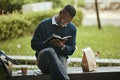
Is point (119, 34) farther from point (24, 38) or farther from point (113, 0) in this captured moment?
point (113, 0)

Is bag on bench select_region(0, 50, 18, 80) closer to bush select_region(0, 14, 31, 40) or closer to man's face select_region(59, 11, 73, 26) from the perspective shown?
man's face select_region(59, 11, 73, 26)

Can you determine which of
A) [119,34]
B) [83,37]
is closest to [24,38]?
[83,37]

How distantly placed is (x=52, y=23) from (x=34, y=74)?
2.58 feet

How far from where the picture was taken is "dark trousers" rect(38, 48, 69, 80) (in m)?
4.85

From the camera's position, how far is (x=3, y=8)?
14234 millimetres

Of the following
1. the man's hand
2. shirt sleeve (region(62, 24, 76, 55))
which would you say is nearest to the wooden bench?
shirt sleeve (region(62, 24, 76, 55))

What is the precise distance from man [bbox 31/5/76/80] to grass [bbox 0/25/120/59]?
2912 mm

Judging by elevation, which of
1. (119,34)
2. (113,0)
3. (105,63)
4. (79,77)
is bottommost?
(113,0)

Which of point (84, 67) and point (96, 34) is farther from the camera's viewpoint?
point (96, 34)

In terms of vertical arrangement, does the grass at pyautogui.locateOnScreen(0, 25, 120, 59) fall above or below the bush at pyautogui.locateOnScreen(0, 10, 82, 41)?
below

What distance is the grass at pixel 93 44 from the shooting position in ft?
27.7

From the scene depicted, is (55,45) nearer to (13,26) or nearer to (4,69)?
(4,69)

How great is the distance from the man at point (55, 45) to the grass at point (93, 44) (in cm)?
291

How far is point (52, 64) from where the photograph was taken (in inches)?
192
